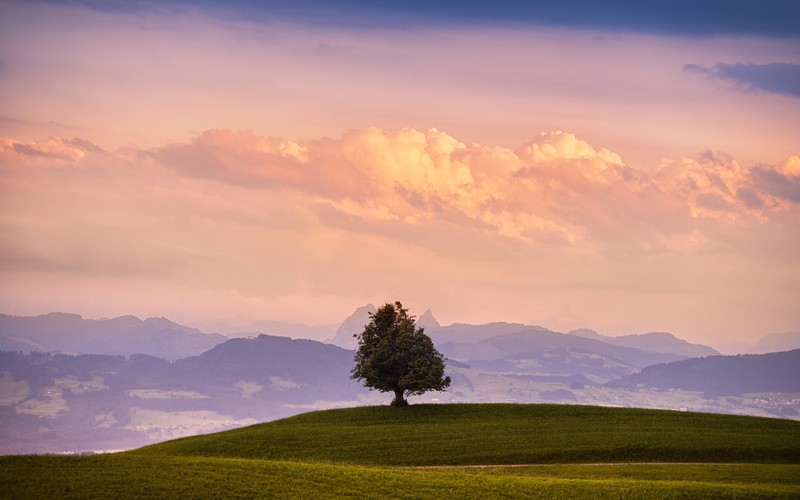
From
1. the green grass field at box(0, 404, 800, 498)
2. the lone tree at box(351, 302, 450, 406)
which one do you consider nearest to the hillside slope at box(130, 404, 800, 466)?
the green grass field at box(0, 404, 800, 498)

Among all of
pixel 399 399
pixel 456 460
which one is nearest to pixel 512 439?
pixel 456 460

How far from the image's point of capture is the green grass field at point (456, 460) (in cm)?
5378

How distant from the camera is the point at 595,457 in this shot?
73625mm

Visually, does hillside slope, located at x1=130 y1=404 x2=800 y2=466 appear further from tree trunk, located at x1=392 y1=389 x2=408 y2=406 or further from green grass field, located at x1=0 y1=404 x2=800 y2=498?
tree trunk, located at x1=392 y1=389 x2=408 y2=406

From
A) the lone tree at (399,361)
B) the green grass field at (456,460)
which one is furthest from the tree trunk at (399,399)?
the green grass field at (456,460)

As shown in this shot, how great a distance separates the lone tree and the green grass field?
3557 millimetres

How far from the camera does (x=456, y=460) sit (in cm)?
7275

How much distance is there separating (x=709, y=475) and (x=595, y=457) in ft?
41.4

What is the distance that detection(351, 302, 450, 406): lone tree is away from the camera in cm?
10475

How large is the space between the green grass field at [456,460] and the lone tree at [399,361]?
356cm

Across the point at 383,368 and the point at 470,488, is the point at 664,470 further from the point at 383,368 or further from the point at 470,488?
the point at 383,368

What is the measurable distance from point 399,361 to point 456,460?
3420cm

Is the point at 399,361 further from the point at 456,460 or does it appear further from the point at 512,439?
the point at 456,460

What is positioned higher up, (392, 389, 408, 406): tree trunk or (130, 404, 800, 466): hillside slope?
(392, 389, 408, 406): tree trunk
